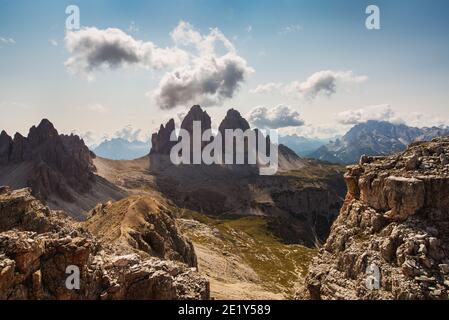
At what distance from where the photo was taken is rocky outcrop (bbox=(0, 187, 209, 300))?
32156 mm

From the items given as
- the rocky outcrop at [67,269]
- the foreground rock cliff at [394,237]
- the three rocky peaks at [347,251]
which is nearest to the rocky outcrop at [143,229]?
the rocky outcrop at [67,269]

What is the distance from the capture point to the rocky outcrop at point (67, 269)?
105ft

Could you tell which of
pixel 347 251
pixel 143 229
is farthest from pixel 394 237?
pixel 143 229

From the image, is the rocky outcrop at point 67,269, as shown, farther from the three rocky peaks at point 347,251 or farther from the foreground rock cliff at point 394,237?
the foreground rock cliff at point 394,237

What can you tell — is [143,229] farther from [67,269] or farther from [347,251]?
[347,251]

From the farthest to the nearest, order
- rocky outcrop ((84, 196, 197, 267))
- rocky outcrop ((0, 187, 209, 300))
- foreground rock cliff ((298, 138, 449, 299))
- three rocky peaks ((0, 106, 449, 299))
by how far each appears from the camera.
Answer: rocky outcrop ((84, 196, 197, 267)) < foreground rock cliff ((298, 138, 449, 299)) < three rocky peaks ((0, 106, 449, 299)) < rocky outcrop ((0, 187, 209, 300))

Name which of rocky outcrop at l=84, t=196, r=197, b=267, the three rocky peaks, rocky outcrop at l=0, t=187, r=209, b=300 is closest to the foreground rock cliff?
the three rocky peaks

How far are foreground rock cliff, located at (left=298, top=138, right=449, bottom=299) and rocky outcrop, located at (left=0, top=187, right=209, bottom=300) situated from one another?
16.4 m

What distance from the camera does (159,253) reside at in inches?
2908

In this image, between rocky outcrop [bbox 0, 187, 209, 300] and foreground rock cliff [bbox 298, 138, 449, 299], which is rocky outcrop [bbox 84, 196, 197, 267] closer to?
rocky outcrop [bbox 0, 187, 209, 300]

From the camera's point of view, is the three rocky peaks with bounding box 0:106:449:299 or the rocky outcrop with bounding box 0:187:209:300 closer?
the rocky outcrop with bounding box 0:187:209:300
